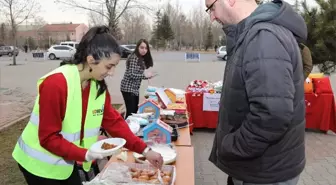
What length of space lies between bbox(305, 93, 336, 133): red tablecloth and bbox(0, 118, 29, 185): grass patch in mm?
4247

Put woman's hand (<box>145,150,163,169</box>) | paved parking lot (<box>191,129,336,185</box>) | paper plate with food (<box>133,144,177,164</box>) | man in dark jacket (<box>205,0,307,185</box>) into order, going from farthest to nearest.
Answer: paved parking lot (<box>191,129,336,185</box>) → paper plate with food (<box>133,144,177,164</box>) → woman's hand (<box>145,150,163,169</box>) → man in dark jacket (<box>205,0,307,185</box>)

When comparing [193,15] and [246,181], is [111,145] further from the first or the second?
[193,15]

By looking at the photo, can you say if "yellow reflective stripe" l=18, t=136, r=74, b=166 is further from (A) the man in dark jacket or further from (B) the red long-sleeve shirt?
(A) the man in dark jacket

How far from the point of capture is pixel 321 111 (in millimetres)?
5523

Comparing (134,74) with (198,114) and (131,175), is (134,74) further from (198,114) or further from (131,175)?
(131,175)

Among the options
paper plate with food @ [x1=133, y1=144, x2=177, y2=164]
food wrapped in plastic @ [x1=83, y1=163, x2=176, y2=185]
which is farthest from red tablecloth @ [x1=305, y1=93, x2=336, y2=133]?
food wrapped in plastic @ [x1=83, y1=163, x2=176, y2=185]

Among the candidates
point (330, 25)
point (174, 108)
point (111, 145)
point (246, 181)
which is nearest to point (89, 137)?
point (111, 145)

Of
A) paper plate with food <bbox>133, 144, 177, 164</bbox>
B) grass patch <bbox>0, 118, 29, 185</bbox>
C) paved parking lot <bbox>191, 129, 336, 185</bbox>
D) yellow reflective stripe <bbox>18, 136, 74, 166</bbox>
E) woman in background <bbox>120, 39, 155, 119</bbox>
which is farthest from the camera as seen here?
woman in background <bbox>120, 39, 155, 119</bbox>

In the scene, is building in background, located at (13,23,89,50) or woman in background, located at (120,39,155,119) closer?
woman in background, located at (120,39,155,119)

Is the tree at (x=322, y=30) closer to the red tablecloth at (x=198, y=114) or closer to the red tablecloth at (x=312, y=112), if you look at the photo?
the red tablecloth at (x=312, y=112)

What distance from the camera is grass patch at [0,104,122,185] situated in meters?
3.64

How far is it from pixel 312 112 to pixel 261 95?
15.1ft

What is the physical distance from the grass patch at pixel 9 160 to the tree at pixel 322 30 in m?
4.30

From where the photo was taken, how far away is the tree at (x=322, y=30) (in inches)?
197
